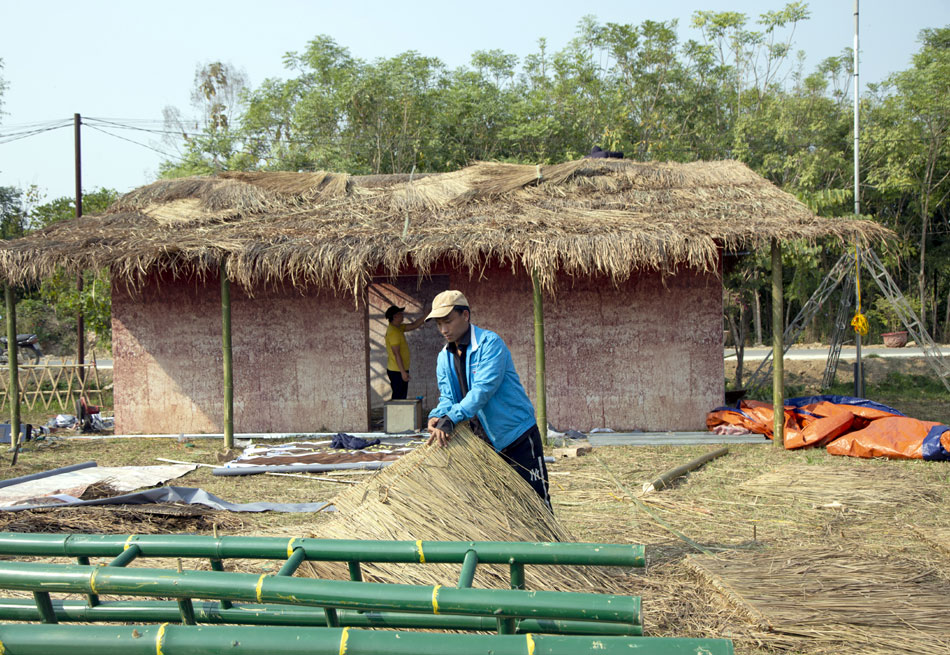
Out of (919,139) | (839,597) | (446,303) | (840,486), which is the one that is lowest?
(840,486)

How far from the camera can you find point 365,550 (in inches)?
84.4

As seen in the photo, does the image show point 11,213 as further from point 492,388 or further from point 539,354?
point 492,388

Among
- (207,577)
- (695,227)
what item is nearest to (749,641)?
(207,577)

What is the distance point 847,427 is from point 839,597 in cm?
549

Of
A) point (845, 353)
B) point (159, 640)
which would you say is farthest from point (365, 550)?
point (845, 353)

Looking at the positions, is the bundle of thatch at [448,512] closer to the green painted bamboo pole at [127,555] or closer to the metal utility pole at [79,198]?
the green painted bamboo pole at [127,555]

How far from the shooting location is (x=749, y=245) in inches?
350

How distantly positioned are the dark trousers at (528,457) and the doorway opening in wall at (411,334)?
326 inches

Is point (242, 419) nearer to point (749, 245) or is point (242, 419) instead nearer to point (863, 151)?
point (749, 245)

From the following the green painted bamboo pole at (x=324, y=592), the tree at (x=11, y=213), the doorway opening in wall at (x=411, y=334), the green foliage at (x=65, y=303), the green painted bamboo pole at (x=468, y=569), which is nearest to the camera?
the green painted bamboo pole at (x=324, y=592)

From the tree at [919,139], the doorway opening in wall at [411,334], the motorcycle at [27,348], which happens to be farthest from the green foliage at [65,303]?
the tree at [919,139]

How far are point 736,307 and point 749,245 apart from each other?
41.6ft

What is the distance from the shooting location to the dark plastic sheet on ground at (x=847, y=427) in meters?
7.66

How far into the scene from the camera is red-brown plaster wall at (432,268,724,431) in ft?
31.7
